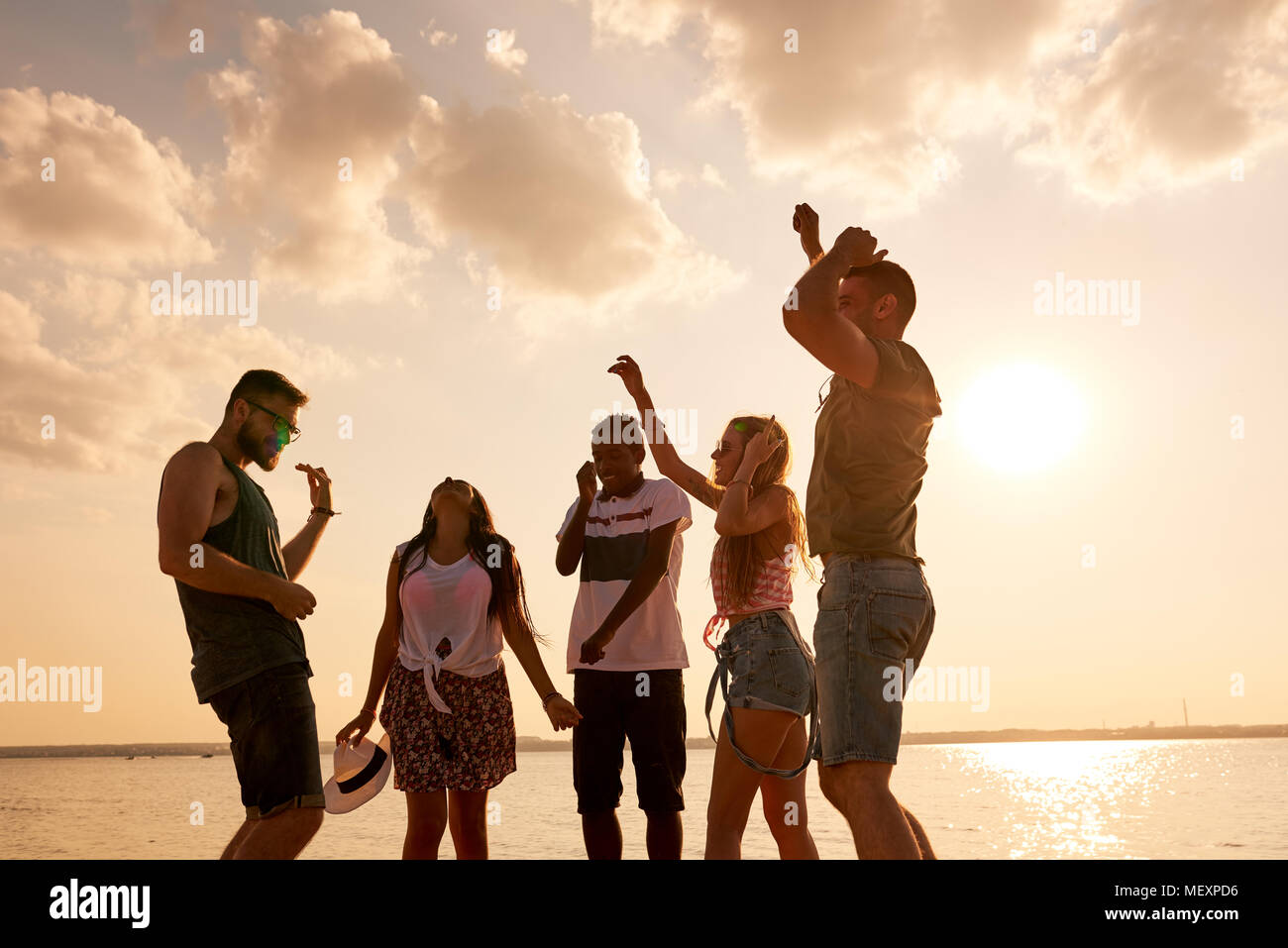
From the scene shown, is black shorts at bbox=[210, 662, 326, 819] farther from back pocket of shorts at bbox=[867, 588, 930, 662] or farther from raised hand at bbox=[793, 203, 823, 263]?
raised hand at bbox=[793, 203, 823, 263]

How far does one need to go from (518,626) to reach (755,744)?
5.15 ft

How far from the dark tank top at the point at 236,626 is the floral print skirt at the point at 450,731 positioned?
1.30 metres

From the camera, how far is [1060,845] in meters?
23.5

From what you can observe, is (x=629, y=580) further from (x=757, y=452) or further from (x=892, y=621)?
(x=892, y=621)

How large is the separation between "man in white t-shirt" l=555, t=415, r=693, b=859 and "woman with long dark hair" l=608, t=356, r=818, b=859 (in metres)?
0.66

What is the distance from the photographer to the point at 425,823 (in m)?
4.90

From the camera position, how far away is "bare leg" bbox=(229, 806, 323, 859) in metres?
3.46

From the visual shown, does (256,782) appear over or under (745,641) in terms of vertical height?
under

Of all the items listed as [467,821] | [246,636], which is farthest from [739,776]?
[246,636]

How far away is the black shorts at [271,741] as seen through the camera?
142 inches

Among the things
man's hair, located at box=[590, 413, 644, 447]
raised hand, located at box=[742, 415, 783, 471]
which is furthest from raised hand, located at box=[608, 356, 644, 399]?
raised hand, located at box=[742, 415, 783, 471]
